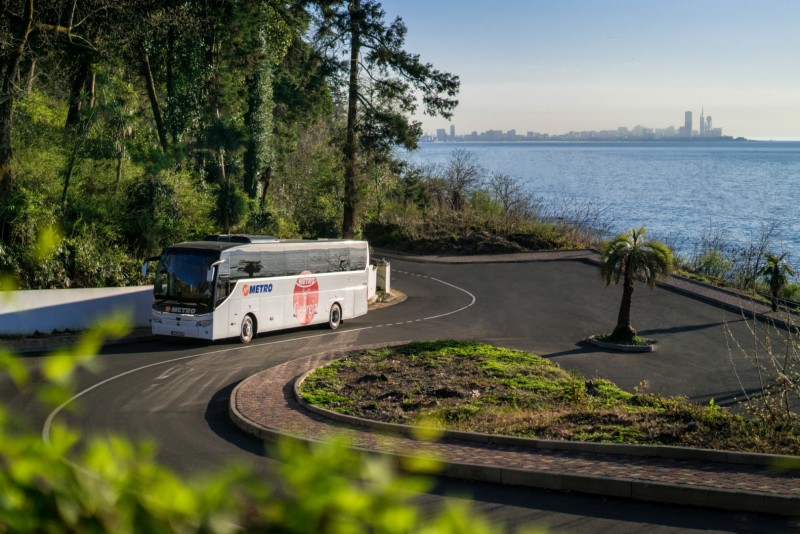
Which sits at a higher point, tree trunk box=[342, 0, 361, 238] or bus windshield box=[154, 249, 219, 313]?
tree trunk box=[342, 0, 361, 238]

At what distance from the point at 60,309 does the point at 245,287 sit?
5513mm

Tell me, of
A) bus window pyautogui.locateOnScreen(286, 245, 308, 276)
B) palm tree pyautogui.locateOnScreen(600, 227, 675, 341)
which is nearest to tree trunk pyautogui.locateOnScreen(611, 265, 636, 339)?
palm tree pyautogui.locateOnScreen(600, 227, 675, 341)

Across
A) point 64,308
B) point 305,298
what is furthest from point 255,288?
point 64,308

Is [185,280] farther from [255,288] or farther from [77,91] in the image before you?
[77,91]

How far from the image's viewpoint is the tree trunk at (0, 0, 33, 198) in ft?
97.2

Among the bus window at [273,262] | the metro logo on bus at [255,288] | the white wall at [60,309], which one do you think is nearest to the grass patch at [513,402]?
the metro logo on bus at [255,288]

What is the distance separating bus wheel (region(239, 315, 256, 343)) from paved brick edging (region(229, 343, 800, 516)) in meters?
11.6

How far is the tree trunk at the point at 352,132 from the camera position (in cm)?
3731

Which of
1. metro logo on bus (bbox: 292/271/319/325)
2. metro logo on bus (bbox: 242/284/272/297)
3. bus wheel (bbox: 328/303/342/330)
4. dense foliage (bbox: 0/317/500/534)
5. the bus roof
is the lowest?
bus wheel (bbox: 328/303/342/330)

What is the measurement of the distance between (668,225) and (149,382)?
237 ft

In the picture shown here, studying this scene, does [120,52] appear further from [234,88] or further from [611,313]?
[611,313]

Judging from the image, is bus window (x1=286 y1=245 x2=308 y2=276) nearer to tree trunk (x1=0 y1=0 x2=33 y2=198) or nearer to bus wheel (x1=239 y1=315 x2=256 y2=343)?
bus wheel (x1=239 y1=315 x2=256 y2=343)

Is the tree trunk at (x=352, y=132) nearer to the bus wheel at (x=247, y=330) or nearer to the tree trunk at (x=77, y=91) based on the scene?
the tree trunk at (x=77, y=91)

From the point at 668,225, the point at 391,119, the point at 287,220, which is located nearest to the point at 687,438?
the point at 391,119
